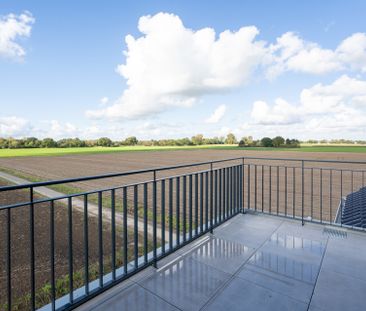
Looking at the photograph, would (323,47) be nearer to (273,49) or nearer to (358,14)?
(273,49)

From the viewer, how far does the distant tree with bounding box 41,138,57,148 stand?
51228 mm

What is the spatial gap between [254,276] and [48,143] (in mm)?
58812

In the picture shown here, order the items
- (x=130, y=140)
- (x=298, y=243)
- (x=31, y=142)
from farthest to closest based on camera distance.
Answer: (x=130, y=140)
(x=31, y=142)
(x=298, y=243)

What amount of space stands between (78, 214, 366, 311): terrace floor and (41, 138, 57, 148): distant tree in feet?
189

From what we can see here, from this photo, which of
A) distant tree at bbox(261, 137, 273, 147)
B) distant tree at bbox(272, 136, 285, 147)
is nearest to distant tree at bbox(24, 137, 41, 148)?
distant tree at bbox(261, 137, 273, 147)

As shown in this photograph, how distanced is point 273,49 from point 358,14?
3.41 m

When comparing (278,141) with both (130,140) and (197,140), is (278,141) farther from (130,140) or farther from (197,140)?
(130,140)

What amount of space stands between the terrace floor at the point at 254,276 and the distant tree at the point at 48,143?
189ft

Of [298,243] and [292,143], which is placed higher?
[292,143]

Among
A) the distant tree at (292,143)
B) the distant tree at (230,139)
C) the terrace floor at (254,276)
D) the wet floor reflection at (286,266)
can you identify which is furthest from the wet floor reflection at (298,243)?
the distant tree at (230,139)

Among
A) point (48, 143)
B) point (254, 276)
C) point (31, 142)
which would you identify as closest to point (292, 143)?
point (48, 143)

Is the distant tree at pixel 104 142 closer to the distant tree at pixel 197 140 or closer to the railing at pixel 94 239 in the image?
the distant tree at pixel 197 140

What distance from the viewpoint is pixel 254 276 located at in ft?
7.73

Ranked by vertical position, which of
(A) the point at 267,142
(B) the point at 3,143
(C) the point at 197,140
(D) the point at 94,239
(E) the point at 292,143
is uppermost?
(C) the point at 197,140
